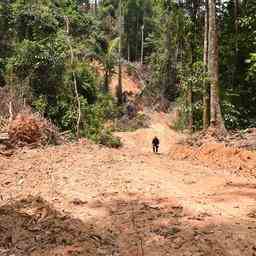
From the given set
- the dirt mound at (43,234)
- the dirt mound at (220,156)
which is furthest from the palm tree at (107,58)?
the dirt mound at (43,234)

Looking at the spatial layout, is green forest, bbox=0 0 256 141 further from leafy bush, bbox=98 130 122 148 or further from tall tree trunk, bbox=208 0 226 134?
tall tree trunk, bbox=208 0 226 134

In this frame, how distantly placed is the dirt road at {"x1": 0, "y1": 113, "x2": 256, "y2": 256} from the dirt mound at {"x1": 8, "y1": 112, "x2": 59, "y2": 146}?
1.68 metres

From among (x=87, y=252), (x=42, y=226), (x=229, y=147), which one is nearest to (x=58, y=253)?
(x=87, y=252)

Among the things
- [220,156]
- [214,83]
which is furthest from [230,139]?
[214,83]

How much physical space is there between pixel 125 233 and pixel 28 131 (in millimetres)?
9133

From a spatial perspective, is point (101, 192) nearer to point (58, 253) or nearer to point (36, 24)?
point (58, 253)

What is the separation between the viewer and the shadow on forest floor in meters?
6.69

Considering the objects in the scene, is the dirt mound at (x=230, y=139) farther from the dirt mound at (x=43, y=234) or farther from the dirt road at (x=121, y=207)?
the dirt mound at (x=43, y=234)

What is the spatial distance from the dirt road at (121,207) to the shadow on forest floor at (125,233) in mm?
13

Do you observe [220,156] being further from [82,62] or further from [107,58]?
[107,58]

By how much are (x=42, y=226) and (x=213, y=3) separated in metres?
13.1

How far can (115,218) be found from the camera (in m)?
8.15

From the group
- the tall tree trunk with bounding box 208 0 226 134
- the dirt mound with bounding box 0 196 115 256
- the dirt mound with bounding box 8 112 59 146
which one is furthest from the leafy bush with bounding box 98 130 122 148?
the dirt mound with bounding box 0 196 115 256

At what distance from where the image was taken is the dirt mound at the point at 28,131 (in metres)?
15.7
